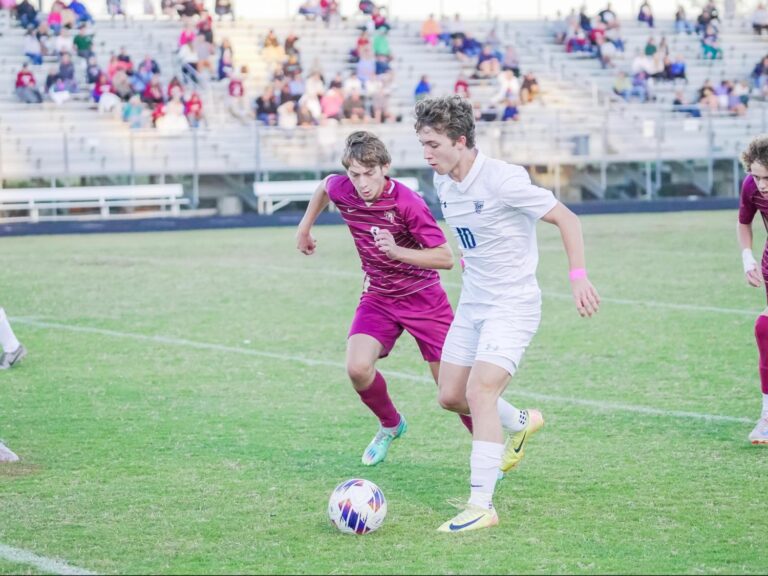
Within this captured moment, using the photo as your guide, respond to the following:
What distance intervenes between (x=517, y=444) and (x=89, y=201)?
18.8 metres

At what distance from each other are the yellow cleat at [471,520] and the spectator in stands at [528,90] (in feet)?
77.6

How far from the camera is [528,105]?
28.3m

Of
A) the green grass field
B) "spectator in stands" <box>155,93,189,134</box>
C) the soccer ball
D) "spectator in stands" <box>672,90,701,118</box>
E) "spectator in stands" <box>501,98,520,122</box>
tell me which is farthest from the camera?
"spectator in stands" <box>672,90,701,118</box>

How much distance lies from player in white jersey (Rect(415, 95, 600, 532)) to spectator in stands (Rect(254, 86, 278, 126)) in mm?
19799

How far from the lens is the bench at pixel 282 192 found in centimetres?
2475

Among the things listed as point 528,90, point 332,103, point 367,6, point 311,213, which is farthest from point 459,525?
point 367,6

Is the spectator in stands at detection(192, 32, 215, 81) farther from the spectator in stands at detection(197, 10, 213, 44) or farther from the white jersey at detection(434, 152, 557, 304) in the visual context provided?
the white jersey at detection(434, 152, 557, 304)

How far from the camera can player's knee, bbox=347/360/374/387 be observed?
6.62m

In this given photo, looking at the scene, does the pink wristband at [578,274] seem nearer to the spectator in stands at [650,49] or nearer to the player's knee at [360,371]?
the player's knee at [360,371]

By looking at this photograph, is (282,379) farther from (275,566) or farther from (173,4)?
(173,4)

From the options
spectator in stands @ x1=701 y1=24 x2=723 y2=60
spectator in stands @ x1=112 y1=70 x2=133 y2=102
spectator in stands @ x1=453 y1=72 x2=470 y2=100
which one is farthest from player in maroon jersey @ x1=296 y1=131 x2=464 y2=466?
spectator in stands @ x1=701 y1=24 x2=723 y2=60

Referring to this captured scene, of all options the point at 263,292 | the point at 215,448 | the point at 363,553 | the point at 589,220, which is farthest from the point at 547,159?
the point at 363,553

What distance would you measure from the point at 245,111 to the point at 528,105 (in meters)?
6.65

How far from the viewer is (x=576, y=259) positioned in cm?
555
